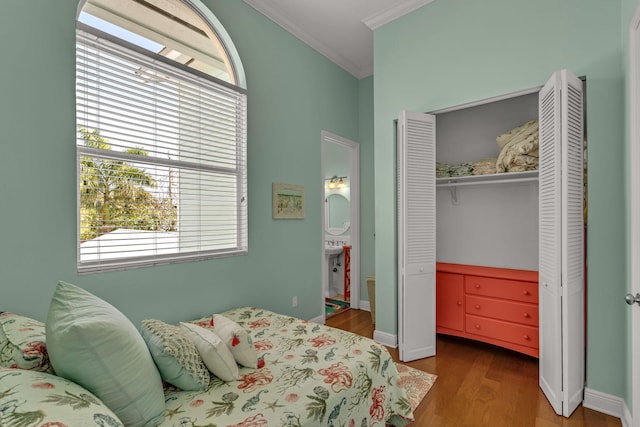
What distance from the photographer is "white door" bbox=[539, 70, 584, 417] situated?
1.95 m

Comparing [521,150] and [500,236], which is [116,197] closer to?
[521,150]

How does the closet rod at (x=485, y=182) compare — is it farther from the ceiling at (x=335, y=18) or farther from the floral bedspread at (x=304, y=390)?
the floral bedspread at (x=304, y=390)

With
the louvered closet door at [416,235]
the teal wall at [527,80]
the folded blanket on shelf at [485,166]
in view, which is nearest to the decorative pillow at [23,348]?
the louvered closet door at [416,235]

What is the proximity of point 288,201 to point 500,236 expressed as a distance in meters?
2.16

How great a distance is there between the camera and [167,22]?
95.3 inches

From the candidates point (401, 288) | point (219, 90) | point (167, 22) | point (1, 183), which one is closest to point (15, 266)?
point (1, 183)

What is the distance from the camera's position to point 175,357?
4.39 feet

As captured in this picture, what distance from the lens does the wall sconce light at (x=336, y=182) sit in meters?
4.96

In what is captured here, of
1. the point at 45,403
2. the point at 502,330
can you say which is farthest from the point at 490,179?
the point at 45,403

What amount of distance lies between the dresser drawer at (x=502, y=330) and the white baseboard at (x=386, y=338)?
2.26 ft

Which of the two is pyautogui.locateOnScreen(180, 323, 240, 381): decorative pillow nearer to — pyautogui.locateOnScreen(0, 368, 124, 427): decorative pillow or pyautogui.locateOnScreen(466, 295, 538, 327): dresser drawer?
pyautogui.locateOnScreen(0, 368, 124, 427): decorative pillow

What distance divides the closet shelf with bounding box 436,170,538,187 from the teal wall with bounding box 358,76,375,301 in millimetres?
1156

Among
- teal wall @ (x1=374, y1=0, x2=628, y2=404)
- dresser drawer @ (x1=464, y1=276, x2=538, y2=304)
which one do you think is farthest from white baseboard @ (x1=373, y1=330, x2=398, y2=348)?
dresser drawer @ (x1=464, y1=276, x2=538, y2=304)

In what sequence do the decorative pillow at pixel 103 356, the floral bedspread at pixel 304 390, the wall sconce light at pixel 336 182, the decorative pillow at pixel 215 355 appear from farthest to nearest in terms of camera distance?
the wall sconce light at pixel 336 182 < the decorative pillow at pixel 215 355 < the floral bedspread at pixel 304 390 < the decorative pillow at pixel 103 356
